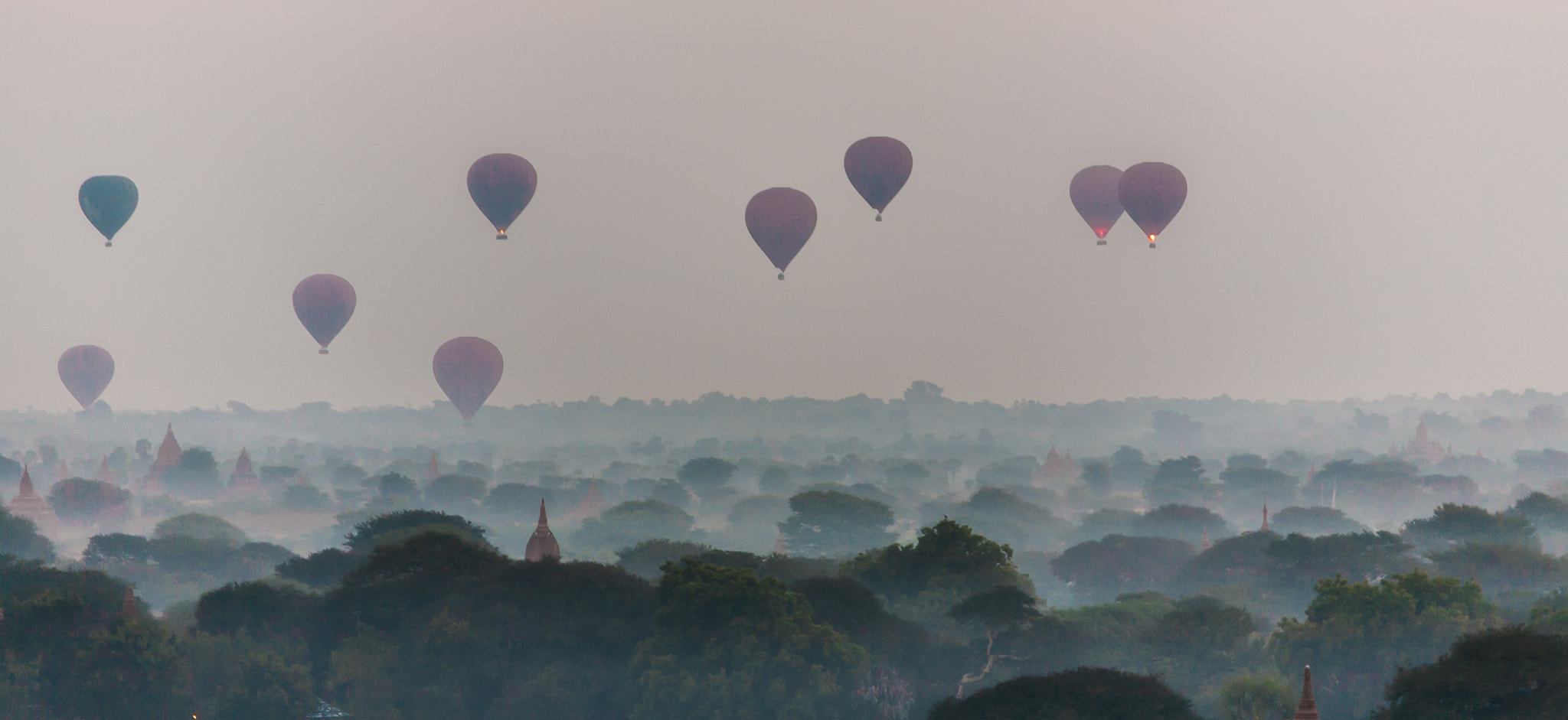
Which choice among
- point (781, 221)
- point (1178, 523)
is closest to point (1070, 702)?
point (781, 221)

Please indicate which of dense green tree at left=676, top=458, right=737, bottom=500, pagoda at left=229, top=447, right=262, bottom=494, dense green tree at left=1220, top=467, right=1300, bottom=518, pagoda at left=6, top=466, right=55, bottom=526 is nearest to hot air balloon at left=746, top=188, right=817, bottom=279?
pagoda at left=6, top=466, right=55, bottom=526

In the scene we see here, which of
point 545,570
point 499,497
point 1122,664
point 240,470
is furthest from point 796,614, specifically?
point 240,470

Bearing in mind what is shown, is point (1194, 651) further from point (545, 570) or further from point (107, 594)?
point (107, 594)

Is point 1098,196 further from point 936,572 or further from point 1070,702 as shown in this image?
point 1070,702

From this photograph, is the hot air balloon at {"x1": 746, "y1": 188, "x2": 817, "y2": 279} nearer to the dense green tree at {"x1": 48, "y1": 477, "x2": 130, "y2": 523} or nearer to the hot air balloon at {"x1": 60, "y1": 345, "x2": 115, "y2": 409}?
the dense green tree at {"x1": 48, "y1": 477, "x2": 130, "y2": 523}

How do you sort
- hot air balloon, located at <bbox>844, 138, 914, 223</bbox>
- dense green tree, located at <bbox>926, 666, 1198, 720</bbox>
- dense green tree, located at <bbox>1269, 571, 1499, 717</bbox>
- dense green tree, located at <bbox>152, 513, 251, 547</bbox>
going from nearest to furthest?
dense green tree, located at <bbox>926, 666, 1198, 720</bbox> → dense green tree, located at <bbox>1269, 571, 1499, 717</bbox> → hot air balloon, located at <bbox>844, 138, 914, 223</bbox> → dense green tree, located at <bbox>152, 513, 251, 547</bbox>

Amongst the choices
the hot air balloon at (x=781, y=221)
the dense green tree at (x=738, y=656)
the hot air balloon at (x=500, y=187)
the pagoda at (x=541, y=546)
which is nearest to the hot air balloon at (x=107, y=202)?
the hot air balloon at (x=500, y=187)
